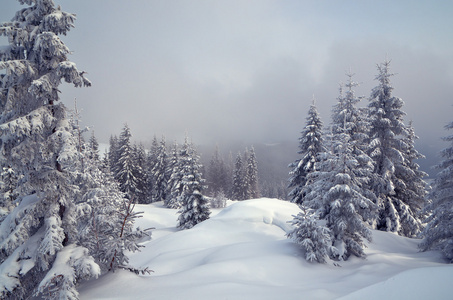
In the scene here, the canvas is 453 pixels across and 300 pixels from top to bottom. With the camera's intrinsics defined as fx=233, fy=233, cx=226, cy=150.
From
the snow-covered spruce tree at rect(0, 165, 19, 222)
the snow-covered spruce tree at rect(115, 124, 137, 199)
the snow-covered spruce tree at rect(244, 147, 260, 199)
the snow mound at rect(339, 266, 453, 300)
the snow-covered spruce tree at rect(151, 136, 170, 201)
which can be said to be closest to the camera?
the snow mound at rect(339, 266, 453, 300)

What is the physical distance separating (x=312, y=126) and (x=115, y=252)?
72.5 ft

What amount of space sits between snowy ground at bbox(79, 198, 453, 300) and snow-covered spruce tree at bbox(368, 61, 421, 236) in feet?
8.89

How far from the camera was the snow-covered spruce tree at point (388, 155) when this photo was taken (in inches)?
726

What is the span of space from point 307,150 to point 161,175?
1251 inches

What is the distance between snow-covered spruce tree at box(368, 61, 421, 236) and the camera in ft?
60.5

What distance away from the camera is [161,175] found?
47.2 m

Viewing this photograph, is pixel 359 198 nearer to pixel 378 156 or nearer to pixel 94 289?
pixel 378 156

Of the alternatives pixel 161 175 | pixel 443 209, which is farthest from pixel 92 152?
pixel 161 175

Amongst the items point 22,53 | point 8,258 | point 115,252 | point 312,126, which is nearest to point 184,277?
point 115,252

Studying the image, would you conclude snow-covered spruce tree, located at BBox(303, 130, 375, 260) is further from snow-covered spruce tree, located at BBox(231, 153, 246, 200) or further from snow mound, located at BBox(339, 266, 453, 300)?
snow-covered spruce tree, located at BBox(231, 153, 246, 200)

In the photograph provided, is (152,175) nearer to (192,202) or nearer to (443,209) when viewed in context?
(192,202)

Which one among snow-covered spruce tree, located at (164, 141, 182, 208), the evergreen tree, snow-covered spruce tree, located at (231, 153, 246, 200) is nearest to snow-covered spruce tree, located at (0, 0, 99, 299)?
the evergreen tree

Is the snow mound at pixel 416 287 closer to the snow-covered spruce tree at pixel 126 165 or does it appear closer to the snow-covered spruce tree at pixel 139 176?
the snow-covered spruce tree at pixel 126 165

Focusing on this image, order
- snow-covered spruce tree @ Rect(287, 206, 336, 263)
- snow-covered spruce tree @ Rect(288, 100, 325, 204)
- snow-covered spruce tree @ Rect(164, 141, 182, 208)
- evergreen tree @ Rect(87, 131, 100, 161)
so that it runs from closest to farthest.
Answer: snow-covered spruce tree @ Rect(287, 206, 336, 263) → evergreen tree @ Rect(87, 131, 100, 161) → snow-covered spruce tree @ Rect(288, 100, 325, 204) → snow-covered spruce tree @ Rect(164, 141, 182, 208)
